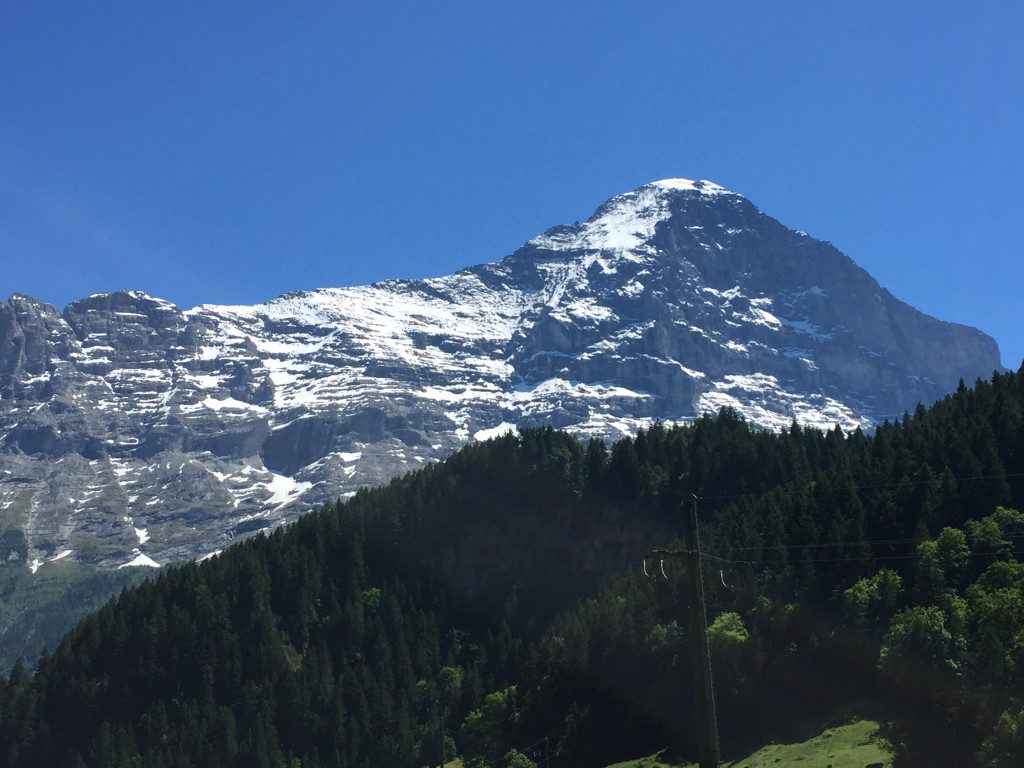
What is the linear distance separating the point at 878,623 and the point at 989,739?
34100mm

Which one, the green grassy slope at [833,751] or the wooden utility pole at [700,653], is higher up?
the wooden utility pole at [700,653]

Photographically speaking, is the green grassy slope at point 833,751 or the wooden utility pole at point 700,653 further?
the green grassy slope at point 833,751

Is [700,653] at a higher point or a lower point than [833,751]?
higher

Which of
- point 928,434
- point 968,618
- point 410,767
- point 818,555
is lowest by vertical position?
point 410,767

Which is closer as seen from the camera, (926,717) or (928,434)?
(926,717)

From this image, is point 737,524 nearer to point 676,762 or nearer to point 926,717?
point 676,762

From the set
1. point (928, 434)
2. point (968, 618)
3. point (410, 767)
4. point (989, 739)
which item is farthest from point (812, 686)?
point (410, 767)

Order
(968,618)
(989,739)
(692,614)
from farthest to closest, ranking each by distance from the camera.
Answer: (968,618), (989,739), (692,614)

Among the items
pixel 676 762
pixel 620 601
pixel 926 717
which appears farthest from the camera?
pixel 620 601

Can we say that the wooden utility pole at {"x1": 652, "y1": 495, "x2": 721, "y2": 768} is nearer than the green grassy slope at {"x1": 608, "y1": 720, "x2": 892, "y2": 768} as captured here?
Yes

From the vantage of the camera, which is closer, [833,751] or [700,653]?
[700,653]

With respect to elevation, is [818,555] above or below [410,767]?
above

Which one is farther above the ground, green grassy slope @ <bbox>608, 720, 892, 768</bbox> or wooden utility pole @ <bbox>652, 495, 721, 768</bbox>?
wooden utility pole @ <bbox>652, 495, 721, 768</bbox>

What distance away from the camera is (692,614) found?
56531 millimetres
